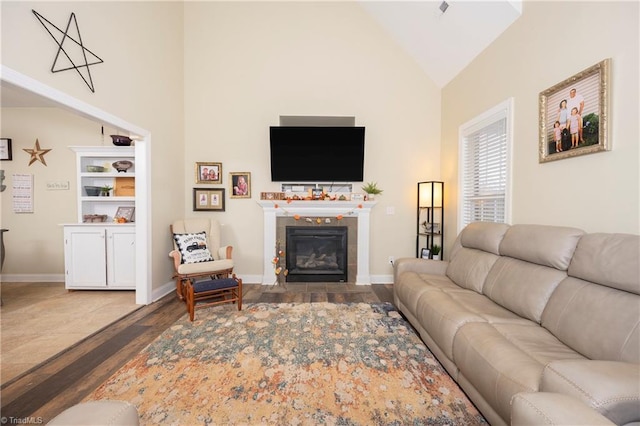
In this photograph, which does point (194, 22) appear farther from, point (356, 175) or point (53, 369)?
point (53, 369)

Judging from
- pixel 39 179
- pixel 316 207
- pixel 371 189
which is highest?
pixel 39 179

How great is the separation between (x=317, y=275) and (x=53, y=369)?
2898 millimetres

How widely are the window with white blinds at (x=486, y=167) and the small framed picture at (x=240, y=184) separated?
Result: 3225 mm

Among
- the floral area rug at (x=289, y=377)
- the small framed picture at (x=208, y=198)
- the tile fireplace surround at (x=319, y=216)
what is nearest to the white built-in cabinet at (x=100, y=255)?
the small framed picture at (x=208, y=198)

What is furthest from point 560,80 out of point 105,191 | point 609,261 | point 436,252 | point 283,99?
point 105,191

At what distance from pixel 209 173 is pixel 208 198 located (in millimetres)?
409

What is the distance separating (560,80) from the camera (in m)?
2.08

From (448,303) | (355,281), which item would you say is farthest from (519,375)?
(355,281)

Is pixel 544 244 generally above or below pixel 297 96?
below

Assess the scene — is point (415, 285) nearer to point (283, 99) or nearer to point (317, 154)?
point (317, 154)

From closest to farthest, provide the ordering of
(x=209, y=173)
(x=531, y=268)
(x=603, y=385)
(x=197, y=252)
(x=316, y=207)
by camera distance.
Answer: (x=603, y=385) < (x=531, y=268) < (x=197, y=252) < (x=316, y=207) < (x=209, y=173)

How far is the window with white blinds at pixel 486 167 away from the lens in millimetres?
2704

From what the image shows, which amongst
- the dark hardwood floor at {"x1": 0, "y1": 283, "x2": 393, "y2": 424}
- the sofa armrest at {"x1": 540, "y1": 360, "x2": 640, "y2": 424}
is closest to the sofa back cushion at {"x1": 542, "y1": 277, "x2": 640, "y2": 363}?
the sofa armrest at {"x1": 540, "y1": 360, "x2": 640, "y2": 424}

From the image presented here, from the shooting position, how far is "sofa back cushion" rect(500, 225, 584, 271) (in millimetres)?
1705
